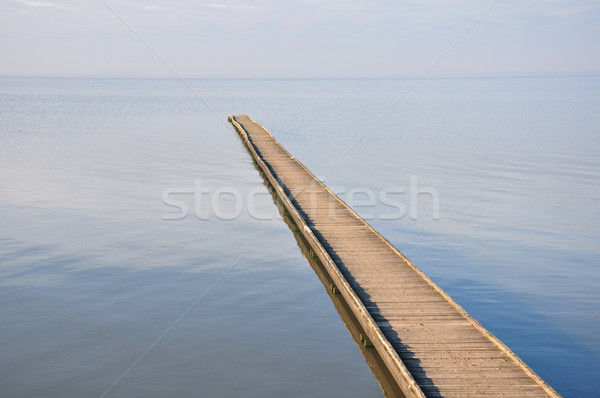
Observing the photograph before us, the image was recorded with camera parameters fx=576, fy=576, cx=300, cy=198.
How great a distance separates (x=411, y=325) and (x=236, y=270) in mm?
6118

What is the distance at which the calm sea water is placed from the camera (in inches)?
411

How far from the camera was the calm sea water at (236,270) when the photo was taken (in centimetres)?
1044

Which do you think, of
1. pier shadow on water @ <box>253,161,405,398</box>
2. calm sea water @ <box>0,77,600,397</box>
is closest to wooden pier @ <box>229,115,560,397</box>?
pier shadow on water @ <box>253,161,405,398</box>

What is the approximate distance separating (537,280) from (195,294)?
9.06 meters

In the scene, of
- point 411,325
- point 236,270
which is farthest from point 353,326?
point 236,270

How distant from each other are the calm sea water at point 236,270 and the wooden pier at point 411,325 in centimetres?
87

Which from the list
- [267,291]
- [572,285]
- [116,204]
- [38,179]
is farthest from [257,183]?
[572,285]

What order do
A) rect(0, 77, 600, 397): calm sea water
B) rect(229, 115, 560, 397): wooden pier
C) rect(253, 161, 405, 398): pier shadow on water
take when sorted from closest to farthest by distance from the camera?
1. rect(229, 115, 560, 397): wooden pier
2. rect(253, 161, 405, 398): pier shadow on water
3. rect(0, 77, 600, 397): calm sea water

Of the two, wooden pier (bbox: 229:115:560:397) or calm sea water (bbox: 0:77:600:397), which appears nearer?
wooden pier (bbox: 229:115:560:397)

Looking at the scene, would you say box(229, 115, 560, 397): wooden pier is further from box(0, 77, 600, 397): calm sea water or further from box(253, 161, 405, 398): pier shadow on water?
box(0, 77, 600, 397): calm sea water

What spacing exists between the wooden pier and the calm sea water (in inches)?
34.2

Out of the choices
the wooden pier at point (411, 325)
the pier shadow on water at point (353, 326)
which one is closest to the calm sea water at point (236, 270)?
the pier shadow on water at point (353, 326)

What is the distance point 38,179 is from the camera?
27234 millimetres

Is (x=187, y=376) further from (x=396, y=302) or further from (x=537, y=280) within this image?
(x=537, y=280)
